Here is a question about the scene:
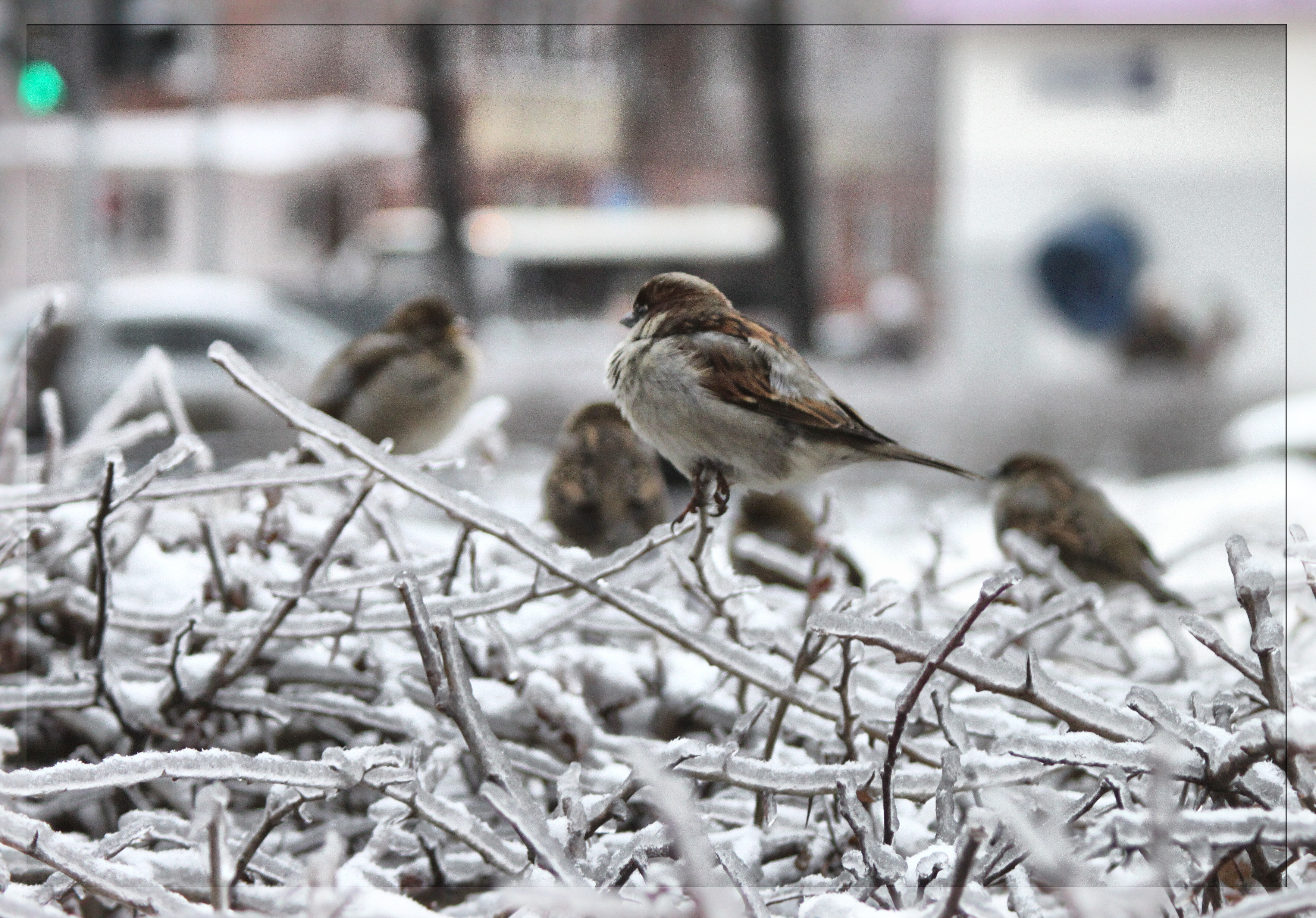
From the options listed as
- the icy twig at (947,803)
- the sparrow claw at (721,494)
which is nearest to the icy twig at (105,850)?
the sparrow claw at (721,494)

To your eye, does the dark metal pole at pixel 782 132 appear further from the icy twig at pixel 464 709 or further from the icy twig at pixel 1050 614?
the icy twig at pixel 464 709

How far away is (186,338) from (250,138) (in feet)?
35.5

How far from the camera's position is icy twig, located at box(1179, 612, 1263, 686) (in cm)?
117

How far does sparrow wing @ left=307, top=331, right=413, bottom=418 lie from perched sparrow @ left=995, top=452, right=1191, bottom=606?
1.33 m

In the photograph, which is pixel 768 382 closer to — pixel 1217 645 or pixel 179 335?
pixel 1217 645

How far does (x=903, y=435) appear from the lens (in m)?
7.51

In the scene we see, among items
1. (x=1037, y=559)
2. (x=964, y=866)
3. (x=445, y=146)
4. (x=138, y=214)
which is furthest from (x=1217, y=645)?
(x=138, y=214)

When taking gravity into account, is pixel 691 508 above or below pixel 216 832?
above

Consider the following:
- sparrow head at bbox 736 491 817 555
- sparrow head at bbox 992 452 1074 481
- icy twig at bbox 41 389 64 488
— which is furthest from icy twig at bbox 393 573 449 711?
sparrow head at bbox 736 491 817 555

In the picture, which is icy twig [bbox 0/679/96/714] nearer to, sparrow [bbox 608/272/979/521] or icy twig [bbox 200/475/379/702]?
icy twig [bbox 200/475/379/702]

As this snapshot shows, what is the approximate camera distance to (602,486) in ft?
7.49

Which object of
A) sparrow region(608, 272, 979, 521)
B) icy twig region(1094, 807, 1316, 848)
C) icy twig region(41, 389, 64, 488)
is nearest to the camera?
icy twig region(1094, 807, 1316, 848)

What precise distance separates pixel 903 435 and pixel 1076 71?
5.29m

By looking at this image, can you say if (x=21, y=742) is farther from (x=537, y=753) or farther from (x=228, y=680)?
(x=537, y=753)
